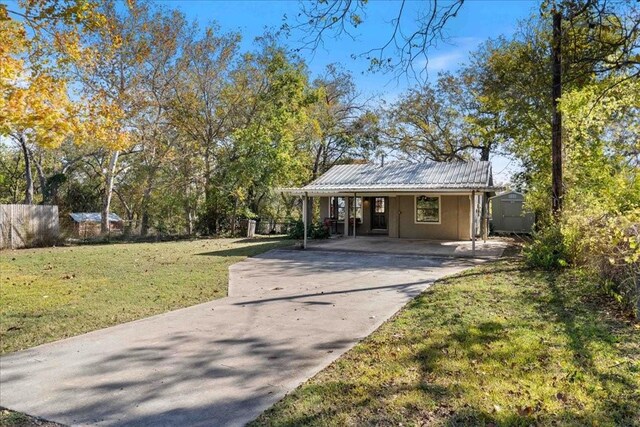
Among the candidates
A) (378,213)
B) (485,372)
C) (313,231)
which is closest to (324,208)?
(313,231)

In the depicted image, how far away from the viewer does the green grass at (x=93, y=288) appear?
236 inches

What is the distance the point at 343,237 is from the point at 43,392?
51.8ft

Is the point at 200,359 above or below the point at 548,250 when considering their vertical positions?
below

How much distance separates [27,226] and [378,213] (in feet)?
49.1

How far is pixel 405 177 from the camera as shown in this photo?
60.3 ft

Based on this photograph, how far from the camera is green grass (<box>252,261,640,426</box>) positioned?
3188mm

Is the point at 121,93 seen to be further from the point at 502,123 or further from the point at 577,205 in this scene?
the point at 577,205

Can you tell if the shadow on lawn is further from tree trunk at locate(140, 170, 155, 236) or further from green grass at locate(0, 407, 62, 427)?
tree trunk at locate(140, 170, 155, 236)

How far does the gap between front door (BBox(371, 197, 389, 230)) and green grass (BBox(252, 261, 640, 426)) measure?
1368 cm

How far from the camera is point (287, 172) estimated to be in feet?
81.9

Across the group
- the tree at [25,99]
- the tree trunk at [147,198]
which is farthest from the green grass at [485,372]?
the tree trunk at [147,198]

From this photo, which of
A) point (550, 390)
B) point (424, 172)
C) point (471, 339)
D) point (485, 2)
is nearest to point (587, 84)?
point (424, 172)

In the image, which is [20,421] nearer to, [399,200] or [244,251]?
[244,251]

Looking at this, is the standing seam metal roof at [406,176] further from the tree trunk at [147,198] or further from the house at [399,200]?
the tree trunk at [147,198]
